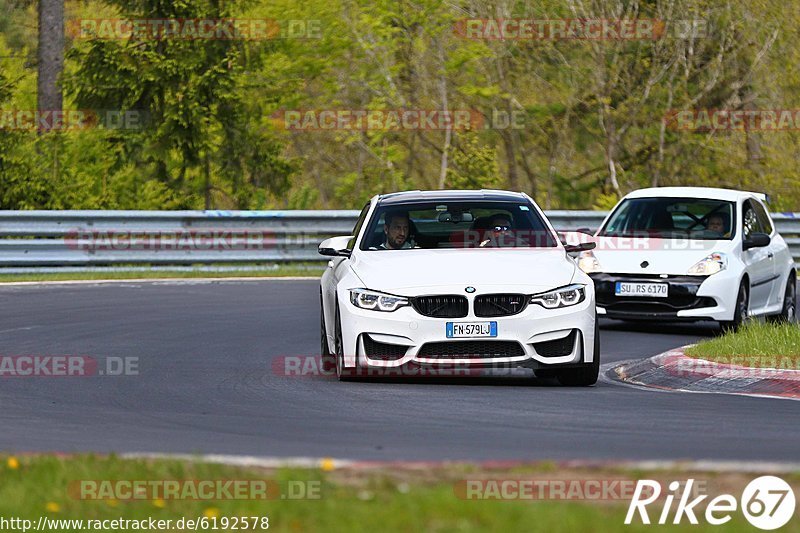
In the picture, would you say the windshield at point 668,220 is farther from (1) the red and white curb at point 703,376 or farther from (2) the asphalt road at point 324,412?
(1) the red and white curb at point 703,376

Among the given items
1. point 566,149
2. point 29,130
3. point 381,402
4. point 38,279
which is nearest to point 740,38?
point 566,149

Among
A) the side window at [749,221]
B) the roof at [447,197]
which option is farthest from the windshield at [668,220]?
the roof at [447,197]

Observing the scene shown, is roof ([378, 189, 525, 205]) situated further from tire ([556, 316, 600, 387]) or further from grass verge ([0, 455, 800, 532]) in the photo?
grass verge ([0, 455, 800, 532])

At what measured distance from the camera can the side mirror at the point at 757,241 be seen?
17.4 m

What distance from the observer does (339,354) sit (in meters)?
12.2

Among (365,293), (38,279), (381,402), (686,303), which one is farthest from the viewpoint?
(38,279)

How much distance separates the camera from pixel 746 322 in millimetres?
17188

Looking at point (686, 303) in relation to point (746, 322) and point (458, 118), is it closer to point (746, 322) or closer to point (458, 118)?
point (746, 322)

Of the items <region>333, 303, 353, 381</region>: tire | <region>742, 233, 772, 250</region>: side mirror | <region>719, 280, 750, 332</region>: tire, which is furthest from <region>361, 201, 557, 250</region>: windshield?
A: <region>742, 233, 772, 250</region>: side mirror

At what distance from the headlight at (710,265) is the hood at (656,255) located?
54 millimetres

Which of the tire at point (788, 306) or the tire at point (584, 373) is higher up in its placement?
the tire at point (584, 373)

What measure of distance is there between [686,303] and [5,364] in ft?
23.8

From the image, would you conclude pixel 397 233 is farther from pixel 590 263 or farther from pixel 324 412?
pixel 590 263

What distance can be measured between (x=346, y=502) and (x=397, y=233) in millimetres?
6720
